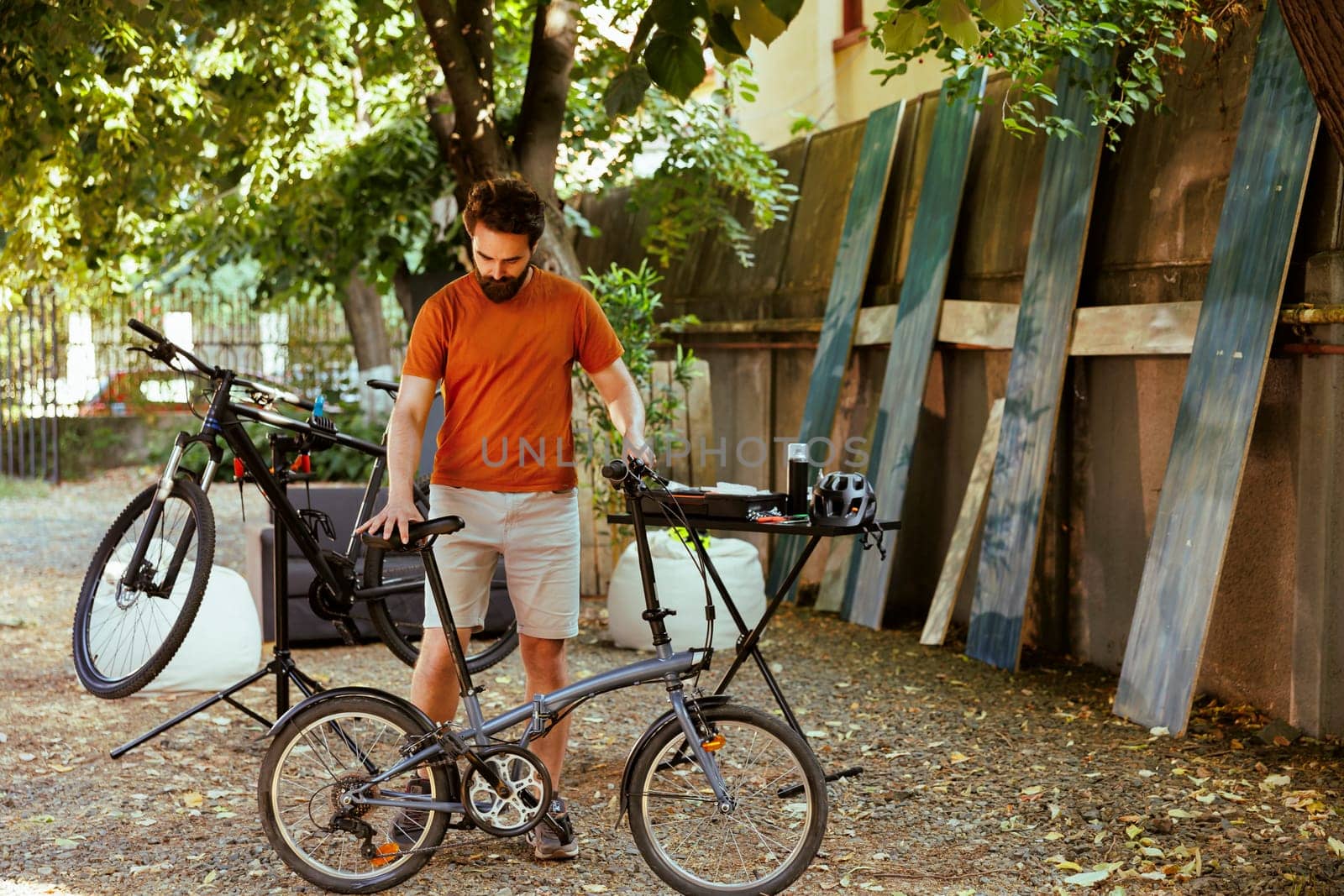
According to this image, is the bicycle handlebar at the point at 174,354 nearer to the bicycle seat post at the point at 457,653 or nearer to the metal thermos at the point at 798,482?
the bicycle seat post at the point at 457,653

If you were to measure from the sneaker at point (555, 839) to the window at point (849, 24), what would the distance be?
26.1ft

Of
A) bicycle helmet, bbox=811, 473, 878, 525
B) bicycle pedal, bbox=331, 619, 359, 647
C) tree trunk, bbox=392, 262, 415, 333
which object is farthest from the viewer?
tree trunk, bbox=392, 262, 415, 333

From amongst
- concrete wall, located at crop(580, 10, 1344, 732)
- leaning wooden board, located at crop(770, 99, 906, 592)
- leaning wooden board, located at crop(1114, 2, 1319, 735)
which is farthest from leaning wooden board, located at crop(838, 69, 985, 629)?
leaning wooden board, located at crop(1114, 2, 1319, 735)

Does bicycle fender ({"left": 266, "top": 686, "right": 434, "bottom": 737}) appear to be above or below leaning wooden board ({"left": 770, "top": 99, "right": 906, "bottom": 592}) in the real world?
below

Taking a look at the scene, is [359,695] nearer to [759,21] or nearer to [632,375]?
[759,21]

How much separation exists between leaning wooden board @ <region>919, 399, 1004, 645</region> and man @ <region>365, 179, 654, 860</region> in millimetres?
2775

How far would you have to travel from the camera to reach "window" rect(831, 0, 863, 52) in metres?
10.4

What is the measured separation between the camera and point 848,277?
714cm

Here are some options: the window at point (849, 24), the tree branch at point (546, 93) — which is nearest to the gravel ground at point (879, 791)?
the tree branch at point (546, 93)

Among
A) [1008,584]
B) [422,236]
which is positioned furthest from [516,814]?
[422,236]

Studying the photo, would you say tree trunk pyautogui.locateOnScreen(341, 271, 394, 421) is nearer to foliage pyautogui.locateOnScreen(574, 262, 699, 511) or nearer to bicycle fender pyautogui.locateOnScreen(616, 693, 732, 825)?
foliage pyautogui.locateOnScreen(574, 262, 699, 511)

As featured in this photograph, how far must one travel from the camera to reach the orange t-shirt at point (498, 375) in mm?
3545

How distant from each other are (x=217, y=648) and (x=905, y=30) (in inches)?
144

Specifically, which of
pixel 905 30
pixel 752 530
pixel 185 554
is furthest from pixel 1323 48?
pixel 185 554
